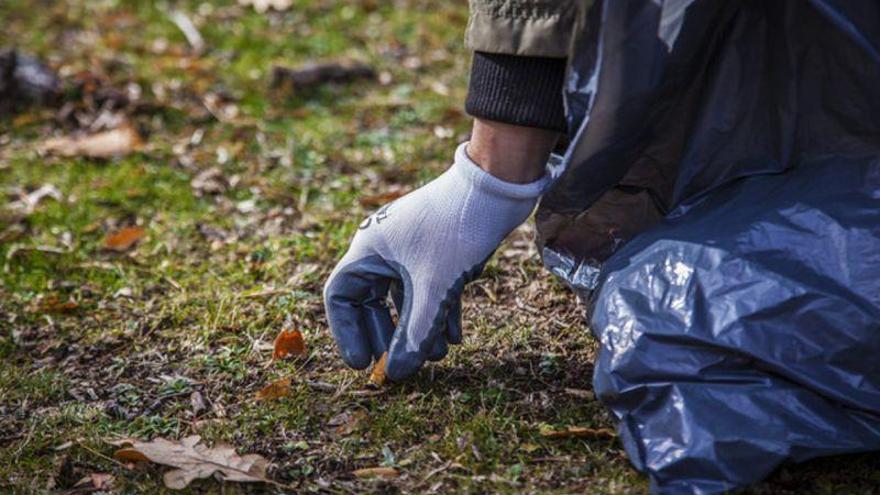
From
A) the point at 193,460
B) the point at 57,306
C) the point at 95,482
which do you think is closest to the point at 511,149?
the point at 193,460

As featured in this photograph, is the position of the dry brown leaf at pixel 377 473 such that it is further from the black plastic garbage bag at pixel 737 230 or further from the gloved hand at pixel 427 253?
the black plastic garbage bag at pixel 737 230

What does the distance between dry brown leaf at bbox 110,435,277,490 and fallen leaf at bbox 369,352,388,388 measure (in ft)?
1.02

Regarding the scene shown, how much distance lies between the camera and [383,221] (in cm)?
212

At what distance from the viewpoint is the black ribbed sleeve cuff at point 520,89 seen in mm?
1982

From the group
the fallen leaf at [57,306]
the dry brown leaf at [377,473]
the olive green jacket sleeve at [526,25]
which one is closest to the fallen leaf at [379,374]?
the dry brown leaf at [377,473]

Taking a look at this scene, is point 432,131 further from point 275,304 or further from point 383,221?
point 383,221

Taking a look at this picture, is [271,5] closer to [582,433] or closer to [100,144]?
[100,144]

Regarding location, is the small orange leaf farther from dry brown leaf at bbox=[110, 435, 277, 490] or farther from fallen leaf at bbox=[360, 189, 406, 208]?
fallen leaf at bbox=[360, 189, 406, 208]

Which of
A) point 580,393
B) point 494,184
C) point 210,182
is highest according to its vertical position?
point 494,184

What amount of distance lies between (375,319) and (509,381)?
0.31 meters

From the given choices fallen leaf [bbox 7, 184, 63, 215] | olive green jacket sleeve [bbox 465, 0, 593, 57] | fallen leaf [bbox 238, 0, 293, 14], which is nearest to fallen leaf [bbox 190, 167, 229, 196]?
fallen leaf [bbox 7, 184, 63, 215]

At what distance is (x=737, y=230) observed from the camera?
6.29 feet

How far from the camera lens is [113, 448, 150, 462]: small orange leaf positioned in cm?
196

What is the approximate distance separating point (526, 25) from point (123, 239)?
164 centimetres
